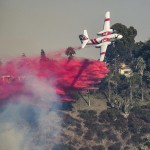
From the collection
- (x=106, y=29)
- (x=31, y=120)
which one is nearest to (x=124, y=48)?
(x=106, y=29)

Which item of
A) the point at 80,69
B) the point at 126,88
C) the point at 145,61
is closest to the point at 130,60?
the point at 145,61

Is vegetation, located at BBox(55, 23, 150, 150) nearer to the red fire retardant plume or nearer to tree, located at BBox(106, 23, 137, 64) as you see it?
tree, located at BBox(106, 23, 137, 64)

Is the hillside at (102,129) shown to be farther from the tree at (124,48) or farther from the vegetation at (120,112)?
the tree at (124,48)

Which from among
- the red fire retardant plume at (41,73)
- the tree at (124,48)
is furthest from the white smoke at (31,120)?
the tree at (124,48)

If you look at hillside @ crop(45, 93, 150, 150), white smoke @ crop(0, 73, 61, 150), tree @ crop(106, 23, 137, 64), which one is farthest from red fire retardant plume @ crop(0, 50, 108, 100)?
tree @ crop(106, 23, 137, 64)

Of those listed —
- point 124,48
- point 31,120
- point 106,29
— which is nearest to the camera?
point 106,29

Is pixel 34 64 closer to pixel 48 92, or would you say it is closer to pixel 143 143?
pixel 48 92

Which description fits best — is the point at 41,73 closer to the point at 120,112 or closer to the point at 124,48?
the point at 120,112

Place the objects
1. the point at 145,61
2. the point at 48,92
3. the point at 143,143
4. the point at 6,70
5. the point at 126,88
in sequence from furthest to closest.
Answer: the point at 145,61 < the point at 126,88 < the point at 143,143 < the point at 48,92 < the point at 6,70
